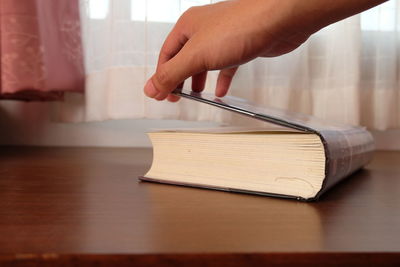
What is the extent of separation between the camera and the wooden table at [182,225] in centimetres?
28

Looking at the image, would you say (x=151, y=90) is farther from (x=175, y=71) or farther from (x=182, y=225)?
(x=182, y=225)

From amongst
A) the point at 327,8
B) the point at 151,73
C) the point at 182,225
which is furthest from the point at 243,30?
the point at 151,73

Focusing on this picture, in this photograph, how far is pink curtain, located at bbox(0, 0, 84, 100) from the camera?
0.91 m

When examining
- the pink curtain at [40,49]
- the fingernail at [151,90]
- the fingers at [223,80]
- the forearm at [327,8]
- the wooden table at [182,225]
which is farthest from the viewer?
the pink curtain at [40,49]

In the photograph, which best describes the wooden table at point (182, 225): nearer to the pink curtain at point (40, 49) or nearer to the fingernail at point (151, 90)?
the fingernail at point (151, 90)

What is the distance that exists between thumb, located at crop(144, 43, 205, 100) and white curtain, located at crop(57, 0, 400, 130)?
0.46 m

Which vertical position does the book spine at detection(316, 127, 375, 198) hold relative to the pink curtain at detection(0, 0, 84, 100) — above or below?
below

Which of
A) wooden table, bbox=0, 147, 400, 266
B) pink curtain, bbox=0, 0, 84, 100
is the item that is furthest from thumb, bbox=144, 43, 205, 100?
pink curtain, bbox=0, 0, 84, 100

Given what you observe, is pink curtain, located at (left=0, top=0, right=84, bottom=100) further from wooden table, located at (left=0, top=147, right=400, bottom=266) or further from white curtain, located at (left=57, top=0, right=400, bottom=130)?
wooden table, located at (left=0, top=147, right=400, bottom=266)

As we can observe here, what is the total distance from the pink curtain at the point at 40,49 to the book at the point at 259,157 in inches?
19.0

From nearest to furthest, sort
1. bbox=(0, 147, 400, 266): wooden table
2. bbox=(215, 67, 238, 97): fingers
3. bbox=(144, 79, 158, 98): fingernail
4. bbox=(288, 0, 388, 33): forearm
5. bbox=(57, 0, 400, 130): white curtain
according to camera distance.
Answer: bbox=(0, 147, 400, 266): wooden table
bbox=(288, 0, 388, 33): forearm
bbox=(144, 79, 158, 98): fingernail
bbox=(215, 67, 238, 97): fingers
bbox=(57, 0, 400, 130): white curtain

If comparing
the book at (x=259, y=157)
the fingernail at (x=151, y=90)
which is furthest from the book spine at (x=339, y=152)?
the fingernail at (x=151, y=90)

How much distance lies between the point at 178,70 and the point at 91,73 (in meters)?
0.55

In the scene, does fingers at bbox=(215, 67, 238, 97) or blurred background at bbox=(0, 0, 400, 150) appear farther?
blurred background at bbox=(0, 0, 400, 150)
